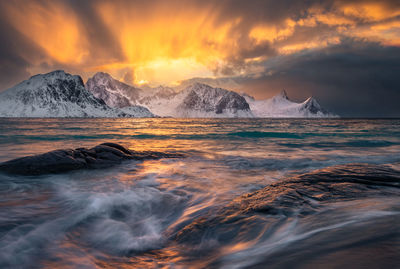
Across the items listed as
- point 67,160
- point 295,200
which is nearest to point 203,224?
point 295,200

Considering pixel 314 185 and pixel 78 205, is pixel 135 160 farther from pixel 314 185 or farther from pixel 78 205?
pixel 314 185

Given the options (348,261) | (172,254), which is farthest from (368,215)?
(172,254)

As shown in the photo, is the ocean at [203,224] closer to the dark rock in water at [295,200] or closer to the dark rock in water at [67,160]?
the dark rock in water at [295,200]

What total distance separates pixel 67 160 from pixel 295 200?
713 cm

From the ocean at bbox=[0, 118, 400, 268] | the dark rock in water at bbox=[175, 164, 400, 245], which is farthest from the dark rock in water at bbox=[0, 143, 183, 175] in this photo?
the dark rock in water at bbox=[175, 164, 400, 245]

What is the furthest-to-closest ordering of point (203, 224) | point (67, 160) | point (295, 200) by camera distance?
point (67, 160) → point (295, 200) → point (203, 224)

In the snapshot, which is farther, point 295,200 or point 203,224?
point 295,200

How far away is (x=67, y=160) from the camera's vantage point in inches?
283

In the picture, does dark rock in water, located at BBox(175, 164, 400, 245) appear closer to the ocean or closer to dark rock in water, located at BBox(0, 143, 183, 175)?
the ocean

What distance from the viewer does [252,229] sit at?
8.48 ft

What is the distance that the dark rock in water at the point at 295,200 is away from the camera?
2.75 meters

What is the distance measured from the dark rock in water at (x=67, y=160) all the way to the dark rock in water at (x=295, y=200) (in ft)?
18.7

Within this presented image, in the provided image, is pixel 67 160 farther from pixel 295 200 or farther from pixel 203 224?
pixel 295 200

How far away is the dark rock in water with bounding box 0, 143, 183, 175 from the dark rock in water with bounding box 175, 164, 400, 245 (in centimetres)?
569
